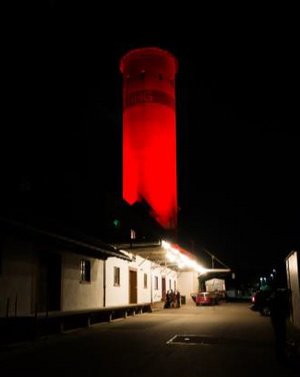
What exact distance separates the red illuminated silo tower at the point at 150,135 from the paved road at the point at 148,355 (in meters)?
27.6

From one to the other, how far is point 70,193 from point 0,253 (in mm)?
9671

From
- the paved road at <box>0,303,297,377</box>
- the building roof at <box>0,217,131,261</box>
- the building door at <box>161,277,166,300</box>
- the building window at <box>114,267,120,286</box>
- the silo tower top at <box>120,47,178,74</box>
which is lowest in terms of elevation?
the paved road at <box>0,303,297,377</box>

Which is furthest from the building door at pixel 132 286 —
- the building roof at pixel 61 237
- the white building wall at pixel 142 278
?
the building roof at pixel 61 237

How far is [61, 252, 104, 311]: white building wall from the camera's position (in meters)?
18.1

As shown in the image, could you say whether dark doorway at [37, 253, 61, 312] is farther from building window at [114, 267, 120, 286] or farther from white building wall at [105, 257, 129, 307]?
building window at [114, 267, 120, 286]

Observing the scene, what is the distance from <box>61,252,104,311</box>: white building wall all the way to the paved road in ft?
9.03

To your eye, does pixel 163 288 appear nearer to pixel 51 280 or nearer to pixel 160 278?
pixel 160 278

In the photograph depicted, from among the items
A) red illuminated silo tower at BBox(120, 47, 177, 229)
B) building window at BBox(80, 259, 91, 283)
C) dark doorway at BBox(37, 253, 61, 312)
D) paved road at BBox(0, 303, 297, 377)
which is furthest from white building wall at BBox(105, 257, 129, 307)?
red illuminated silo tower at BBox(120, 47, 177, 229)

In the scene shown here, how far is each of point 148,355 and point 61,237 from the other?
5968mm

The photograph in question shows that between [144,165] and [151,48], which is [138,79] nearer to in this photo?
[151,48]

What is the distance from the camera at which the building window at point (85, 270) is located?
19989 millimetres

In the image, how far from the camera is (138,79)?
47531mm

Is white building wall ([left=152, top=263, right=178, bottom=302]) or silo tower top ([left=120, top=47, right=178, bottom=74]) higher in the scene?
silo tower top ([left=120, top=47, right=178, bottom=74])

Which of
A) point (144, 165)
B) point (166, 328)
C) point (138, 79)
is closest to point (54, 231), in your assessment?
point (166, 328)
